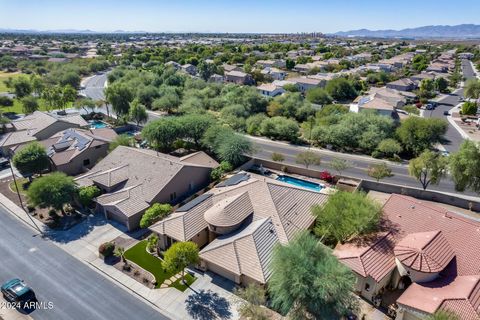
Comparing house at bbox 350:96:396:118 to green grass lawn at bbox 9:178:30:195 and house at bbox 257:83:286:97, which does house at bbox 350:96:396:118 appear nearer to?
house at bbox 257:83:286:97

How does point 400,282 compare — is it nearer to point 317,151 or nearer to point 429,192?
point 429,192

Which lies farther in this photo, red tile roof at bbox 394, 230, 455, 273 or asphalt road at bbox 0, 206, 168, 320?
asphalt road at bbox 0, 206, 168, 320

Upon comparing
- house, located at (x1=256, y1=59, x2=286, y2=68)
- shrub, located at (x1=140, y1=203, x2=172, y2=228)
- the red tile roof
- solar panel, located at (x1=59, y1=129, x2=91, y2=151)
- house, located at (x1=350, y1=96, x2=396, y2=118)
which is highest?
house, located at (x1=256, y1=59, x2=286, y2=68)

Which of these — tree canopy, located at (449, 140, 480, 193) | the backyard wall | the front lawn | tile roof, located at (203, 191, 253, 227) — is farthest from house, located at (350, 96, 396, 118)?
the front lawn

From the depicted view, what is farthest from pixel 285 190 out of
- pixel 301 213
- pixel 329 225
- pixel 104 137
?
pixel 104 137

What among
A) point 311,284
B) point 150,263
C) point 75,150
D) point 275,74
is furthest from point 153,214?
point 275,74

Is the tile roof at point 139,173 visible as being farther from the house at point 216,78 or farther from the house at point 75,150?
the house at point 216,78

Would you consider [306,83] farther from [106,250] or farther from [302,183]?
[106,250]
